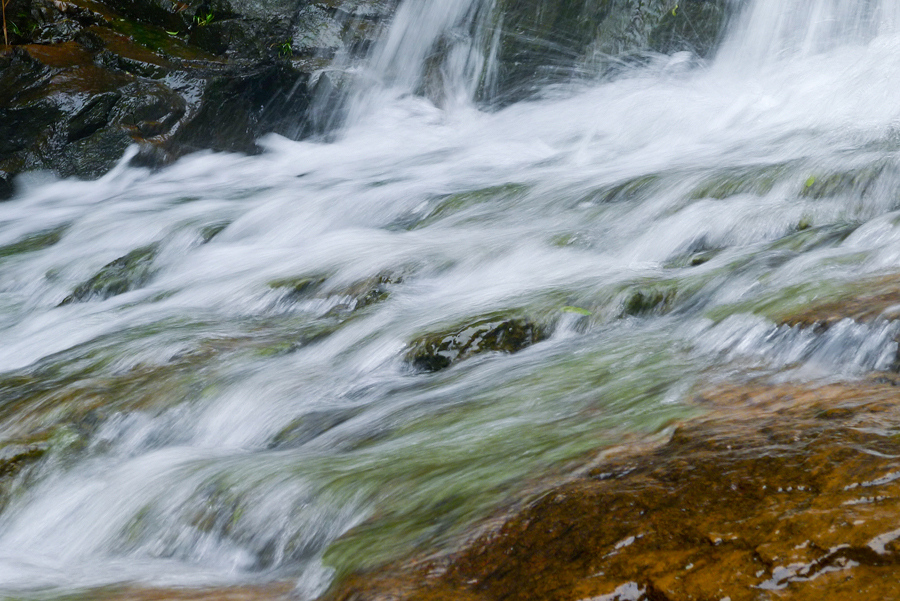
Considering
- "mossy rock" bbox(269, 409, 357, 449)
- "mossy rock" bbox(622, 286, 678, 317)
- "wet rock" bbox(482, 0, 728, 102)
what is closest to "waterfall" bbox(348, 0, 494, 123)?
"wet rock" bbox(482, 0, 728, 102)

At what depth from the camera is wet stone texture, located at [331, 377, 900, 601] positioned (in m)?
1.64

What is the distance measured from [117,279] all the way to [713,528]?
5836 mm

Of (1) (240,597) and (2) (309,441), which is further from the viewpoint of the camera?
(2) (309,441)

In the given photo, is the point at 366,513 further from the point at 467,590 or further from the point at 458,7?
the point at 458,7

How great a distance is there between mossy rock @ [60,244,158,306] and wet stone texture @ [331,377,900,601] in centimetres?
513

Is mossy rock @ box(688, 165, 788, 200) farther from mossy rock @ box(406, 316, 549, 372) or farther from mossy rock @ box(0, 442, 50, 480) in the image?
mossy rock @ box(0, 442, 50, 480)

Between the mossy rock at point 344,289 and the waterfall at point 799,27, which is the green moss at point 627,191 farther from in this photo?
the waterfall at point 799,27

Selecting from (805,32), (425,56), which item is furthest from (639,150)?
(425,56)

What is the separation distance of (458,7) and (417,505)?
9.56 m

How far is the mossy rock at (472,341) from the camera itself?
4004 mm

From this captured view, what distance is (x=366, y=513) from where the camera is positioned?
2.58 metres

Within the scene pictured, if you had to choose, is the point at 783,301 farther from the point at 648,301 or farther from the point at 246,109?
the point at 246,109

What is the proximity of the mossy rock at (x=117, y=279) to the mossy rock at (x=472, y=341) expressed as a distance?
3394 mm

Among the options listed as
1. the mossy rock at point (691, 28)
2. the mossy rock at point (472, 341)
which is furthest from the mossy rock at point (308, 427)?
the mossy rock at point (691, 28)
